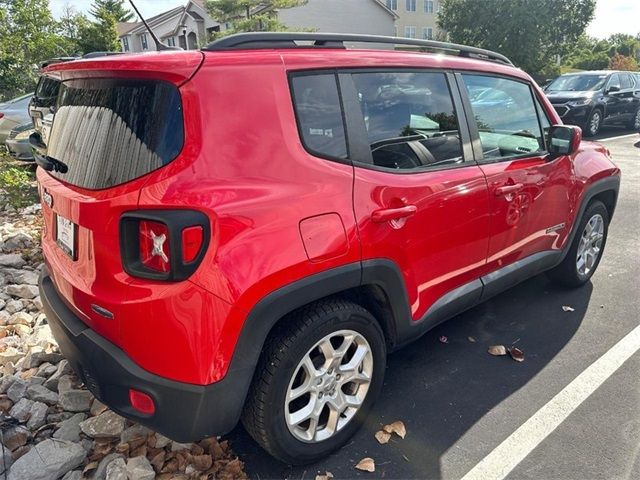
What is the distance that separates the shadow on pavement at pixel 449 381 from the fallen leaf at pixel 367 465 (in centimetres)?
2

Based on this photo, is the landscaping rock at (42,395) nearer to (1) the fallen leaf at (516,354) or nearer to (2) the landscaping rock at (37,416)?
(2) the landscaping rock at (37,416)

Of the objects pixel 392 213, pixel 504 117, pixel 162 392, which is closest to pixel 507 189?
pixel 504 117

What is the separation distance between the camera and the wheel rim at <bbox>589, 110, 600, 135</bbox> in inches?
502

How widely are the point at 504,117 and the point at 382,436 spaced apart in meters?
2.14

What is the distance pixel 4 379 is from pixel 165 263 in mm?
1868

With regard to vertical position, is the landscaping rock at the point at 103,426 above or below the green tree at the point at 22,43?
below

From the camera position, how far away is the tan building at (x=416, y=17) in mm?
46000

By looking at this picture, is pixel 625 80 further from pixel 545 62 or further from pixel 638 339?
pixel 545 62

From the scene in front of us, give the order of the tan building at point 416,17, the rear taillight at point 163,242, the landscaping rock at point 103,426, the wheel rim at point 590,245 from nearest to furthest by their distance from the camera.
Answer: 1. the rear taillight at point 163,242
2. the landscaping rock at point 103,426
3. the wheel rim at point 590,245
4. the tan building at point 416,17

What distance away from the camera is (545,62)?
32.4 metres

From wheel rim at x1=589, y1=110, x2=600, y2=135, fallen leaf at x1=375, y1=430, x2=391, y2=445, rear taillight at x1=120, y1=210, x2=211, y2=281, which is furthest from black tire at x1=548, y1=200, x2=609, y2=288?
wheel rim at x1=589, y1=110, x2=600, y2=135

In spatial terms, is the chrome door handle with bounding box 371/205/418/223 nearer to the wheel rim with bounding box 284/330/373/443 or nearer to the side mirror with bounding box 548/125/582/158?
the wheel rim with bounding box 284/330/373/443

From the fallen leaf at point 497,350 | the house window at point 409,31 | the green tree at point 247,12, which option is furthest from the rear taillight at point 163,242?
the house window at point 409,31

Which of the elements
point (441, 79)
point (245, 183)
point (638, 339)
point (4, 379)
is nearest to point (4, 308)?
point (4, 379)
